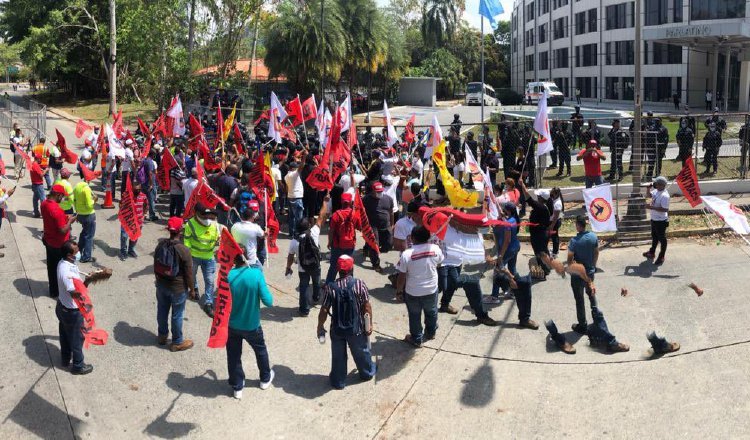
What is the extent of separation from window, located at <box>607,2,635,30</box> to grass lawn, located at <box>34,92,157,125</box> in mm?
35687

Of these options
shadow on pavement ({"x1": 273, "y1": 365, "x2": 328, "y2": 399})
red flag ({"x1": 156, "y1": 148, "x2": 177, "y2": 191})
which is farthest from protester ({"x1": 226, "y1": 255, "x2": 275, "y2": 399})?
red flag ({"x1": 156, "y1": 148, "x2": 177, "y2": 191})

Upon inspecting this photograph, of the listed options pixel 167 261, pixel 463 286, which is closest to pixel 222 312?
pixel 167 261

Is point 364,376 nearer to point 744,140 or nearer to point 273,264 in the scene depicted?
point 273,264

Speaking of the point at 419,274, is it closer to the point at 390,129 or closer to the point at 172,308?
the point at 172,308

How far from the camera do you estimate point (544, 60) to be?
2832 inches

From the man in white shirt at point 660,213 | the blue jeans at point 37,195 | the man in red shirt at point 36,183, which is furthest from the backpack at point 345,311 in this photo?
the blue jeans at point 37,195

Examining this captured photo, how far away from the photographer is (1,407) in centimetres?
732

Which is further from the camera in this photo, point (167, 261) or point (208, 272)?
point (208, 272)

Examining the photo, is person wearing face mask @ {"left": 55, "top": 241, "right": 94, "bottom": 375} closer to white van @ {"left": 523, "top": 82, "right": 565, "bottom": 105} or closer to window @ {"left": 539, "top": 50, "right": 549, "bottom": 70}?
white van @ {"left": 523, "top": 82, "right": 565, "bottom": 105}

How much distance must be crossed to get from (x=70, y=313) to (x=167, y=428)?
1.88m

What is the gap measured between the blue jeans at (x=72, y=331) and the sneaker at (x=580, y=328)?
615 centimetres

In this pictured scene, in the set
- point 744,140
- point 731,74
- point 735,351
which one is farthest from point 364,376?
point 731,74

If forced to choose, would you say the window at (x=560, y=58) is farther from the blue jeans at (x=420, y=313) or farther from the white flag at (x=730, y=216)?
the blue jeans at (x=420, y=313)

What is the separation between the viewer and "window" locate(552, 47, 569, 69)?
6562 cm
